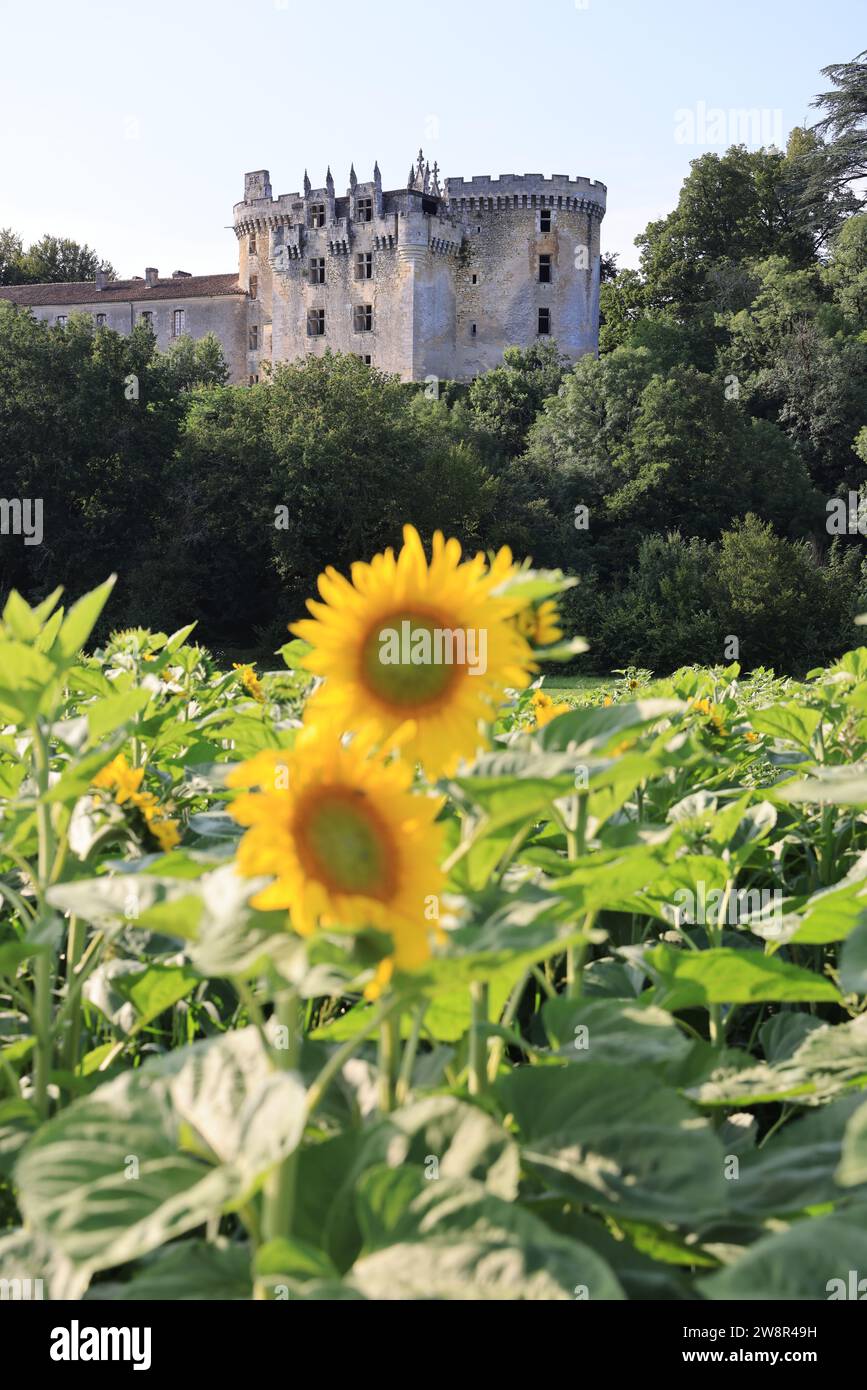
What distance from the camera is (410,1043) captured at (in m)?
0.80

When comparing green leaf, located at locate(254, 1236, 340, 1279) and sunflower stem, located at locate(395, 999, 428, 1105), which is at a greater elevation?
sunflower stem, located at locate(395, 999, 428, 1105)

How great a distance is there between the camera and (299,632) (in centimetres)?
77

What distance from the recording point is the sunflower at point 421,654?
0.82 m

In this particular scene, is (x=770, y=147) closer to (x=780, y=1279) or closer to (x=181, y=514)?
(x=181, y=514)

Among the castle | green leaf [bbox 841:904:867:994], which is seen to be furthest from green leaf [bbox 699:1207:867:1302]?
the castle

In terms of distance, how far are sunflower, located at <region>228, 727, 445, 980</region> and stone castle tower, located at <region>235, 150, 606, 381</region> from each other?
42593mm

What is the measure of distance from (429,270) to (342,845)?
43.6 m

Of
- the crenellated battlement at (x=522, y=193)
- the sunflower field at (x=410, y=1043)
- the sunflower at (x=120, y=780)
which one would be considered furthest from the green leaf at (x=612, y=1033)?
the crenellated battlement at (x=522, y=193)

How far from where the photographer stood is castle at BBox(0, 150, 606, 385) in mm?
41750

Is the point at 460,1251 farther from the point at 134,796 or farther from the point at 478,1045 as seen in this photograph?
the point at 134,796

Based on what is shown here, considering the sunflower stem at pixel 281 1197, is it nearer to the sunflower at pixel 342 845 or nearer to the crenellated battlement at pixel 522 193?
the sunflower at pixel 342 845

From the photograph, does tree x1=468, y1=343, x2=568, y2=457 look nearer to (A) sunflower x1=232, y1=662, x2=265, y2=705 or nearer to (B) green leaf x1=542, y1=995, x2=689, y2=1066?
(A) sunflower x1=232, y1=662, x2=265, y2=705

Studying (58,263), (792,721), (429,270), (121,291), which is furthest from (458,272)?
(792,721)
